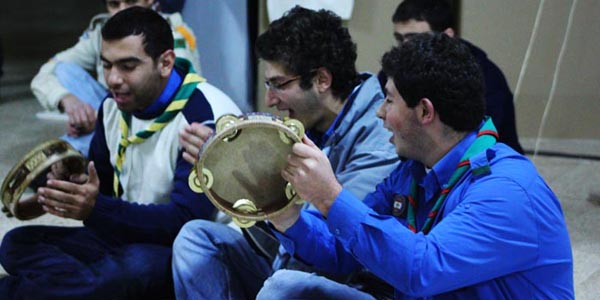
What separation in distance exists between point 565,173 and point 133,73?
7.63 ft

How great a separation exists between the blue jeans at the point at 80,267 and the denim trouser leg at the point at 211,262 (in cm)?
23

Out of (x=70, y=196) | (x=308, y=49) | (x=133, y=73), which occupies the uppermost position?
(x=308, y=49)

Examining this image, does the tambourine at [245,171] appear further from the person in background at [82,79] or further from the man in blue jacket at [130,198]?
the person in background at [82,79]

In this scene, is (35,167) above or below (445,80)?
below

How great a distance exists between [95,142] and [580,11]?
→ 91.6 inches

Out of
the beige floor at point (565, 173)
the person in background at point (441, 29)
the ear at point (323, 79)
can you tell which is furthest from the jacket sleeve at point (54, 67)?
the ear at point (323, 79)

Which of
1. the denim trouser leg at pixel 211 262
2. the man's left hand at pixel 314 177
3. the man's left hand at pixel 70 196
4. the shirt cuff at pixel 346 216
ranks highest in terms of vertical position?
the man's left hand at pixel 314 177

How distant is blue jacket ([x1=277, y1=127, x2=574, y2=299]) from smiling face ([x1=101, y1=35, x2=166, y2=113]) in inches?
55.7

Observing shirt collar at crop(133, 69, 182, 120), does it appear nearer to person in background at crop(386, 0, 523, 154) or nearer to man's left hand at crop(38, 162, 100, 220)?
man's left hand at crop(38, 162, 100, 220)

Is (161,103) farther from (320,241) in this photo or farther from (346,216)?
(346,216)

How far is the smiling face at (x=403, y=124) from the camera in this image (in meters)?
2.36

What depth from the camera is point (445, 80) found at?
2.30 metres

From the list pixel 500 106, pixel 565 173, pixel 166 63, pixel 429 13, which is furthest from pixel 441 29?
pixel 166 63

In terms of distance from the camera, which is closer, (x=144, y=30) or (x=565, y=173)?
(x=144, y=30)
